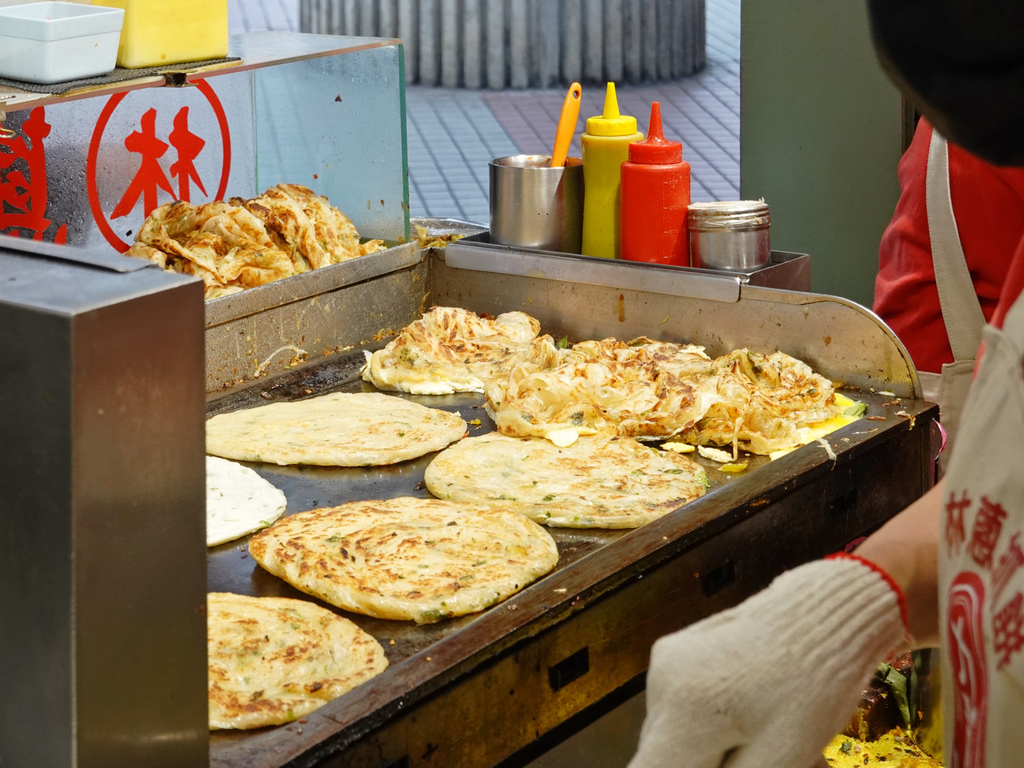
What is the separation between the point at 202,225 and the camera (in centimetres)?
309

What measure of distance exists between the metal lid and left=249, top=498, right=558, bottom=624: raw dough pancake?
106cm

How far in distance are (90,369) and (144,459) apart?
0.11 metres

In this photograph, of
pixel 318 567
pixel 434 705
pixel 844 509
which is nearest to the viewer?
pixel 434 705

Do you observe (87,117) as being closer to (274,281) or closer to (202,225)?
(202,225)

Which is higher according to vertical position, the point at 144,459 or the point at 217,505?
the point at 144,459

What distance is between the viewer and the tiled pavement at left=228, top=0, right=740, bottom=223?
287 inches

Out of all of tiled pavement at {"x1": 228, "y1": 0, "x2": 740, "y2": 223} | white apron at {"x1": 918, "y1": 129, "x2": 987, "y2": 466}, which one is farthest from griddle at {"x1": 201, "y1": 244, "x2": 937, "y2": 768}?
tiled pavement at {"x1": 228, "y1": 0, "x2": 740, "y2": 223}

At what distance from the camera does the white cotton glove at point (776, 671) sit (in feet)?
3.66

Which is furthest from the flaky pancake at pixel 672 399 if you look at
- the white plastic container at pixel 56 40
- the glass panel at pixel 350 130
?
the white plastic container at pixel 56 40

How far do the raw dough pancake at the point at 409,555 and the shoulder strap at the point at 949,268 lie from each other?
1284mm

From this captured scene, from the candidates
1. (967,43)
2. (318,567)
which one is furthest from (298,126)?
(967,43)

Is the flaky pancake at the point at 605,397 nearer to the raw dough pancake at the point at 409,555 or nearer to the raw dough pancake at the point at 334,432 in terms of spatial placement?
the raw dough pancake at the point at 334,432

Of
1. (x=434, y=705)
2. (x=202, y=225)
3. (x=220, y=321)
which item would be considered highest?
(x=202, y=225)

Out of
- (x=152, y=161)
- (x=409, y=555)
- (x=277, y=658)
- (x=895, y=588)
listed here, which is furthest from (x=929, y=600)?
(x=152, y=161)
